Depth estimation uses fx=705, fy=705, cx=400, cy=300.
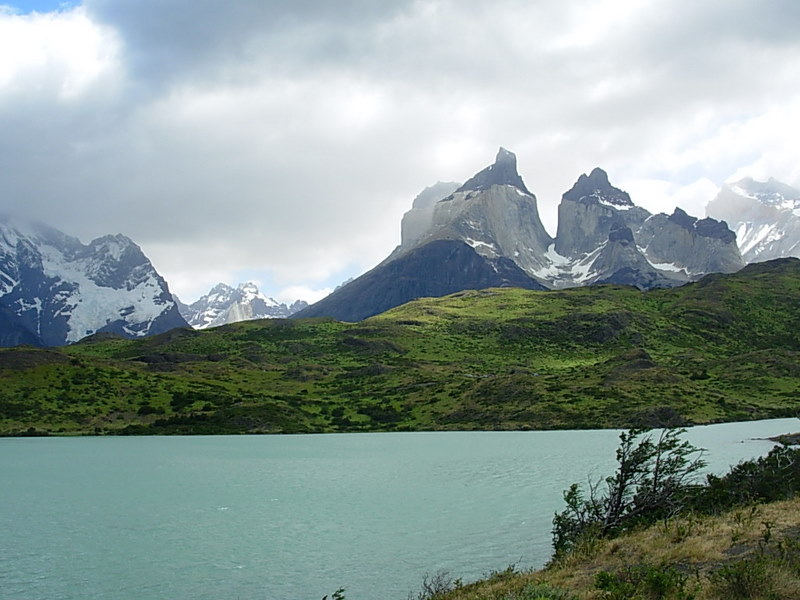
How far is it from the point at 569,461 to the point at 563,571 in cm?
6168

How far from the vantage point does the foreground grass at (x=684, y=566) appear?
19.6 metres

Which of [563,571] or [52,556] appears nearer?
[563,571]

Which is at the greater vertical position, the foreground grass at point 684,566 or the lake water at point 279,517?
the foreground grass at point 684,566

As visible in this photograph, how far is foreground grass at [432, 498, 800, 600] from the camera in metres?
19.6

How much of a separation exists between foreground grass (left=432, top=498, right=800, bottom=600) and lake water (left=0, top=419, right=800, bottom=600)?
10.3 m

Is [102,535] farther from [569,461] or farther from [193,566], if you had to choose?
[569,461]

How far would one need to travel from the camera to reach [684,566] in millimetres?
24203

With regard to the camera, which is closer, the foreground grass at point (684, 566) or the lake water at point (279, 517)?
the foreground grass at point (684, 566)

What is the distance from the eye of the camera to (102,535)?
5109 cm

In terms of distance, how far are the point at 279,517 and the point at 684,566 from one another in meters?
38.7

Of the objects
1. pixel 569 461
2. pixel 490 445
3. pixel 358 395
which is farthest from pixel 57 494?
pixel 358 395

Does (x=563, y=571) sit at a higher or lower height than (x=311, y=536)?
higher

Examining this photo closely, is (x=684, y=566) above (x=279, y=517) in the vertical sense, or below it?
above

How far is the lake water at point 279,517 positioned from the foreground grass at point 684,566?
1026 cm
